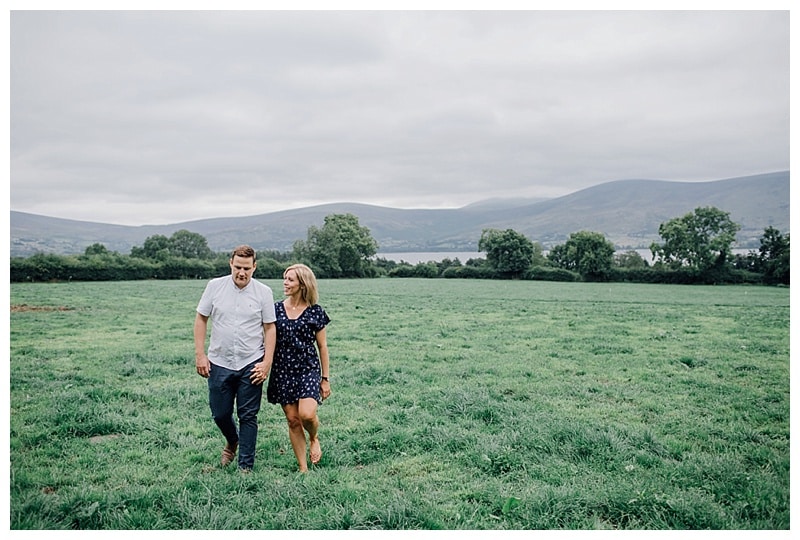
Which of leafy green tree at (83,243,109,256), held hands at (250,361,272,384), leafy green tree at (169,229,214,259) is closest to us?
held hands at (250,361,272,384)

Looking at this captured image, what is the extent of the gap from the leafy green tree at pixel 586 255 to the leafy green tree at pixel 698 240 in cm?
541

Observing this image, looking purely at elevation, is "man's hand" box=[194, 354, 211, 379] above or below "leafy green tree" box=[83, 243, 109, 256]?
below

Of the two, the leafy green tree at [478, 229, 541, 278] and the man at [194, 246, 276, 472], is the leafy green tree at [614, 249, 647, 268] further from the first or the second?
the man at [194, 246, 276, 472]

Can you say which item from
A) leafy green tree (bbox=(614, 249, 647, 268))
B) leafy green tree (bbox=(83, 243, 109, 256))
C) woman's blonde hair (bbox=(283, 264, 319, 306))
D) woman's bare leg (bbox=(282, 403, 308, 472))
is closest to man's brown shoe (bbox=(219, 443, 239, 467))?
woman's bare leg (bbox=(282, 403, 308, 472))

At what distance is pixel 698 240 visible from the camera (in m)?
58.4

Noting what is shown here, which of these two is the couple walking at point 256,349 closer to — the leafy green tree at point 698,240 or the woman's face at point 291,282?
the woman's face at point 291,282

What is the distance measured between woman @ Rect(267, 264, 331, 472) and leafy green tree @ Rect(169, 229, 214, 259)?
185 feet

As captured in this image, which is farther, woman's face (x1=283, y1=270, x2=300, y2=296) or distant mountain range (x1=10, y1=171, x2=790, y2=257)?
distant mountain range (x1=10, y1=171, x2=790, y2=257)

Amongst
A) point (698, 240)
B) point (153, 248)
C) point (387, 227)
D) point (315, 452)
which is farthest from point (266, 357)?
point (387, 227)

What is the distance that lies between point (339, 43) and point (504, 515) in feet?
18.0

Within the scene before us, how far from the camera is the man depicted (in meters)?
4.77
